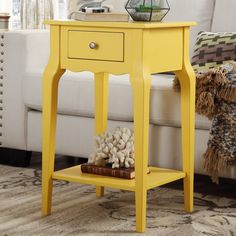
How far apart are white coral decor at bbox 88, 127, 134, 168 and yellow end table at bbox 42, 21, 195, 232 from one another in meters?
0.06

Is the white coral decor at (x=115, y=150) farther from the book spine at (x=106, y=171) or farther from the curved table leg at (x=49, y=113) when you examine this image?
the curved table leg at (x=49, y=113)

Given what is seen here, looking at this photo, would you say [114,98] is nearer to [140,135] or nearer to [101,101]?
[101,101]

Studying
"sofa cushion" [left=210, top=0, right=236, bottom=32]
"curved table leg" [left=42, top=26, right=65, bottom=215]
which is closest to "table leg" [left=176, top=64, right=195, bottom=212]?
"curved table leg" [left=42, top=26, right=65, bottom=215]

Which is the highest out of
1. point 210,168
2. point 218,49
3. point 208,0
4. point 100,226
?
→ point 208,0

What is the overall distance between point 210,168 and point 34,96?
32.4 inches

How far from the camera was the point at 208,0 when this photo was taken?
3195mm

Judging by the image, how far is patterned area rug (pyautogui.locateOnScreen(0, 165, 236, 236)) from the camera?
7.16ft

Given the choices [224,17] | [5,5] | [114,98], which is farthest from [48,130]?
[5,5]

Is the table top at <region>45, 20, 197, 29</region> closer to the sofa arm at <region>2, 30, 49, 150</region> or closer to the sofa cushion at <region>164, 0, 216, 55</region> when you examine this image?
the sofa arm at <region>2, 30, 49, 150</region>

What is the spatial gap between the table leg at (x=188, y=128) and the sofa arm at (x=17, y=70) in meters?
0.80

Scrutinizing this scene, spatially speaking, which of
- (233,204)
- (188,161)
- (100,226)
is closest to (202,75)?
(188,161)

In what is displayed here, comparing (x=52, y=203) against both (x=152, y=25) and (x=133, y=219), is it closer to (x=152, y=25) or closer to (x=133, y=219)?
(x=133, y=219)

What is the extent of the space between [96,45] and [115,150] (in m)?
0.35

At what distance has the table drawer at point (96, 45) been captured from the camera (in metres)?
2.16
